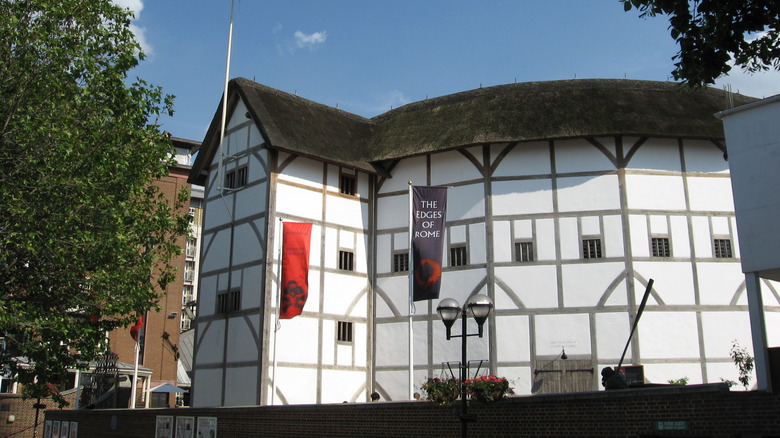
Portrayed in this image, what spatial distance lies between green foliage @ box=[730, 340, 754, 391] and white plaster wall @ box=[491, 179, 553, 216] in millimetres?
7343

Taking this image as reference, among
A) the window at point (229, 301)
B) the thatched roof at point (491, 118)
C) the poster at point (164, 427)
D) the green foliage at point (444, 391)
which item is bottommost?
the poster at point (164, 427)

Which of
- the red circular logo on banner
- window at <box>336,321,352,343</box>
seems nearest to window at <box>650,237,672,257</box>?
the red circular logo on banner

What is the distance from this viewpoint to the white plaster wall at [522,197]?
2677 cm

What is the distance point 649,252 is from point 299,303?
1171 cm

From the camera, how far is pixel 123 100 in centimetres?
→ 2134

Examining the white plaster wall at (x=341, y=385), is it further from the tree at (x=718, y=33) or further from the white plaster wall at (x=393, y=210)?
the tree at (x=718, y=33)

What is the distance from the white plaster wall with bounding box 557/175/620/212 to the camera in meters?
26.2

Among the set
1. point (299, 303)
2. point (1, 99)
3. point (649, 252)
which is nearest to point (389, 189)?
point (299, 303)

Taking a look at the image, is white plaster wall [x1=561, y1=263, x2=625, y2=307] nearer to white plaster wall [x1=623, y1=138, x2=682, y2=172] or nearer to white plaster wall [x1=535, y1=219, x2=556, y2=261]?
white plaster wall [x1=535, y1=219, x2=556, y2=261]

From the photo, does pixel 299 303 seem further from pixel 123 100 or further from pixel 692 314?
pixel 692 314

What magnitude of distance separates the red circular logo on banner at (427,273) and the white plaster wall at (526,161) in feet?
17.1

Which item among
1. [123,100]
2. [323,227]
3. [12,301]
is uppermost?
[123,100]

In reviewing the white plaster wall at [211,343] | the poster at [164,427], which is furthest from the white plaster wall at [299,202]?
the poster at [164,427]

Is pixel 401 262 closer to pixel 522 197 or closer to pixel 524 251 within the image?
pixel 524 251
